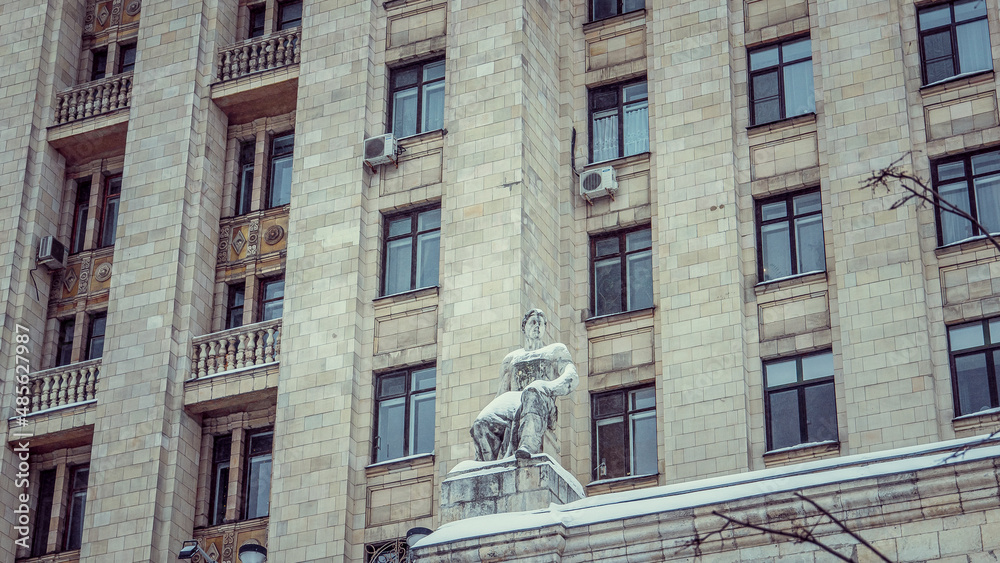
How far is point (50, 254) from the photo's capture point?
118 feet

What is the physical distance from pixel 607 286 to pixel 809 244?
4.03m

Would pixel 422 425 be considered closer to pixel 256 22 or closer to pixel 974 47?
pixel 256 22

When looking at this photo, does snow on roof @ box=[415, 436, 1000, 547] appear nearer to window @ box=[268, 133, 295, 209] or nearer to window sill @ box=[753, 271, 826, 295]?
window sill @ box=[753, 271, 826, 295]

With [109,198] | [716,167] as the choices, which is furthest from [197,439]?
→ [716,167]

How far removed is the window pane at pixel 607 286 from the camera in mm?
31930

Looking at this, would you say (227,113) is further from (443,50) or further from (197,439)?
(197,439)

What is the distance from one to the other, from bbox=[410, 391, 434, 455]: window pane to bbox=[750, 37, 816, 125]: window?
8.27 meters

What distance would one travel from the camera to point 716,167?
31.4m

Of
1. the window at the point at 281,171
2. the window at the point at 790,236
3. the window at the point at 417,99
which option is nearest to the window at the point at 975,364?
the window at the point at 790,236

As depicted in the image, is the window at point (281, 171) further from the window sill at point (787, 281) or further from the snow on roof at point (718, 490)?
the snow on roof at point (718, 490)

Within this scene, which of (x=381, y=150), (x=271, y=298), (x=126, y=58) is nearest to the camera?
(x=381, y=150)

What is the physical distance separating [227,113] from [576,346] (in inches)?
398

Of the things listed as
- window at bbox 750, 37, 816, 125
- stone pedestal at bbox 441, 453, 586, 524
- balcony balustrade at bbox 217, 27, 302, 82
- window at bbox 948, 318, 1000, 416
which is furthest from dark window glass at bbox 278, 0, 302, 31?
stone pedestal at bbox 441, 453, 586, 524

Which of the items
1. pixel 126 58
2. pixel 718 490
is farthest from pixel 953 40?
pixel 126 58
